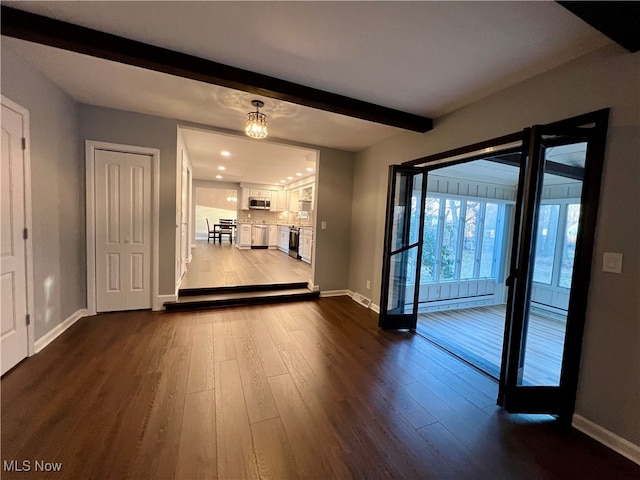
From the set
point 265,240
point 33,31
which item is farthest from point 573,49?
point 265,240

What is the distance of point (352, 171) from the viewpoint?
4664 millimetres

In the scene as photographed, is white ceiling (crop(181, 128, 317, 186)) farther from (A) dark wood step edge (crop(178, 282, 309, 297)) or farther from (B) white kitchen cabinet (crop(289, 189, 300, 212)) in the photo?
(A) dark wood step edge (crop(178, 282, 309, 297))

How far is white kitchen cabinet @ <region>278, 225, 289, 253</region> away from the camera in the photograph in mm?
8719

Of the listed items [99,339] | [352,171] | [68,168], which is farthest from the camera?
[352,171]

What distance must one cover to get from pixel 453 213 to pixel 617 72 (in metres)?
4.02

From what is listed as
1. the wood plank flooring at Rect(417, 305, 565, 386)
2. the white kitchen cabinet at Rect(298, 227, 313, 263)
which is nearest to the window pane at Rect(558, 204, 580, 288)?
the wood plank flooring at Rect(417, 305, 565, 386)

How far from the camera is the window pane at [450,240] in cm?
550

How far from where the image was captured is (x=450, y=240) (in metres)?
5.60

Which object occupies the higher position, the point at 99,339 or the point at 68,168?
the point at 68,168

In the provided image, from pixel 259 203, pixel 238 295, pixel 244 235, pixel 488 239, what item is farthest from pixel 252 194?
pixel 488 239

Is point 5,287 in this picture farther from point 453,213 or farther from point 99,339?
point 453,213

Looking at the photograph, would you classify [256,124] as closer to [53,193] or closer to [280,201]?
[53,193]

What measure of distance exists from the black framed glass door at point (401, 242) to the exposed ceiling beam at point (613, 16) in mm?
1889

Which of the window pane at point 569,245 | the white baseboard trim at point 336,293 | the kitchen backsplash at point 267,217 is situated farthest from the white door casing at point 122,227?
the kitchen backsplash at point 267,217
